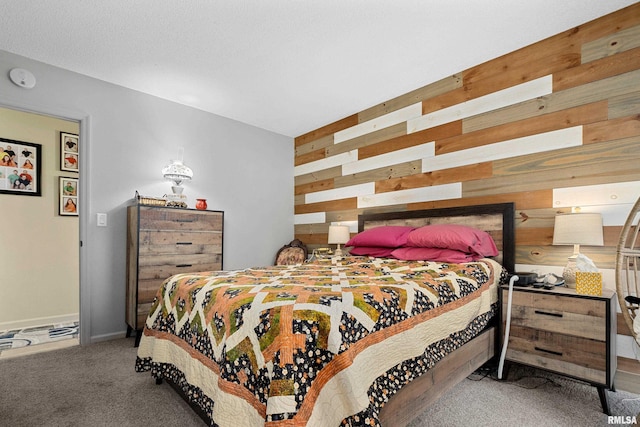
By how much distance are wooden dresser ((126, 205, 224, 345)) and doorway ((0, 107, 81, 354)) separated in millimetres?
1017

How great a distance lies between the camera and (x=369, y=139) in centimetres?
373

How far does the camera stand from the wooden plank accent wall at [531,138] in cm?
214

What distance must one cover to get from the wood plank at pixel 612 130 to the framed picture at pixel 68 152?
5098 mm

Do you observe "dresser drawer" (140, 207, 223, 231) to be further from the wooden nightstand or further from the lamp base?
the lamp base

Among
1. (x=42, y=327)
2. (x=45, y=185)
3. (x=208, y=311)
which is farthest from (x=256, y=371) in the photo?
(x=45, y=185)

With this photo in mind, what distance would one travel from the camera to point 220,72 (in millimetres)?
2953

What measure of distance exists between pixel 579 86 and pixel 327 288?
2351 mm

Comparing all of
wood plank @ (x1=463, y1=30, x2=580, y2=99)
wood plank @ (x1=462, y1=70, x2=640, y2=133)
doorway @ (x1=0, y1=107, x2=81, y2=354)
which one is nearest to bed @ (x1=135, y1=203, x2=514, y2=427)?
wood plank @ (x1=462, y1=70, x2=640, y2=133)

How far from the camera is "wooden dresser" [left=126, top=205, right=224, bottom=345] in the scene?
2.87m

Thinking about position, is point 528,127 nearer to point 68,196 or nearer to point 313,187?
point 313,187

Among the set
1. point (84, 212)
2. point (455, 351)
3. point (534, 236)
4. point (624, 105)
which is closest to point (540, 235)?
point (534, 236)

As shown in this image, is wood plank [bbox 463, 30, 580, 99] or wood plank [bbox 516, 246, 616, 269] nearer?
wood plank [bbox 516, 246, 616, 269]

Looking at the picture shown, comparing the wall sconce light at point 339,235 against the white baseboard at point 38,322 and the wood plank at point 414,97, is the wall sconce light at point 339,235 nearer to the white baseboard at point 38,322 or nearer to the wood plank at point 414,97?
the wood plank at point 414,97

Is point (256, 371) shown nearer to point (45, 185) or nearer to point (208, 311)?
point (208, 311)
